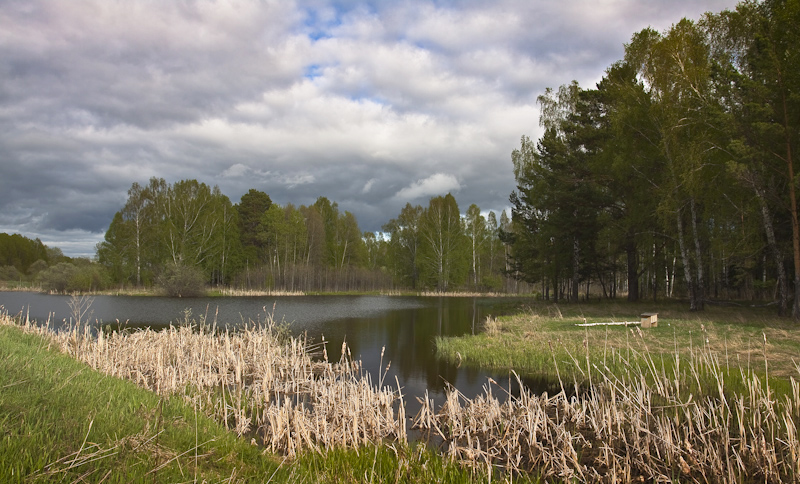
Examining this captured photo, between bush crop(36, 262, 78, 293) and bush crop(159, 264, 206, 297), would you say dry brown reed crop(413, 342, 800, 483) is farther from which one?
bush crop(36, 262, 78, 293)

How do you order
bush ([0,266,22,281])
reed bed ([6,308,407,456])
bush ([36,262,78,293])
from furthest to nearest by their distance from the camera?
bush ([0,266,22,281]) → bush ([36,262,78,293]) → reed bed ([6,308,407,456])

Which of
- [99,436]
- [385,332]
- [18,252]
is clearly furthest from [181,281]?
[18,252]

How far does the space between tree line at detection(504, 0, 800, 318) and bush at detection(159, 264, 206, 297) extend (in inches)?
1216

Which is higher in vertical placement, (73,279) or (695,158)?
(695,158)

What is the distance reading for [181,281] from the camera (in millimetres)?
42094

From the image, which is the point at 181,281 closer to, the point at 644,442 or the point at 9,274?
the point at 9,274

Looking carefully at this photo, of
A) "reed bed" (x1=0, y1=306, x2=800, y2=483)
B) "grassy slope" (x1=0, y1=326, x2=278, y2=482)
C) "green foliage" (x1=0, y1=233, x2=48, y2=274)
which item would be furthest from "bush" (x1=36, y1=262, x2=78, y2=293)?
"grassy slope" (x1=0, y1=326, x2=278, y2=482)

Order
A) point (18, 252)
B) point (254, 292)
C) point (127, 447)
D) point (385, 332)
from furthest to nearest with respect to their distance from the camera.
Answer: point (18, 252), point (254, 292), point (385, 332), point (127, 447)

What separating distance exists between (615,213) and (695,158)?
10285 mm

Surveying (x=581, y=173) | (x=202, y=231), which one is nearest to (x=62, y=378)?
(x=581, y=173)

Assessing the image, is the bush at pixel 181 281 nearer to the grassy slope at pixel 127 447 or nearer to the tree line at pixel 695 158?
the tree line at pixel 695 158

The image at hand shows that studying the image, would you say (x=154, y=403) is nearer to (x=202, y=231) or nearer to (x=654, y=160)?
(x=654, y=160)

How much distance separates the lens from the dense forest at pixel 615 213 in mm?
16797

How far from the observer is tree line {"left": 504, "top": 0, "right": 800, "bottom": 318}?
16203 mm
